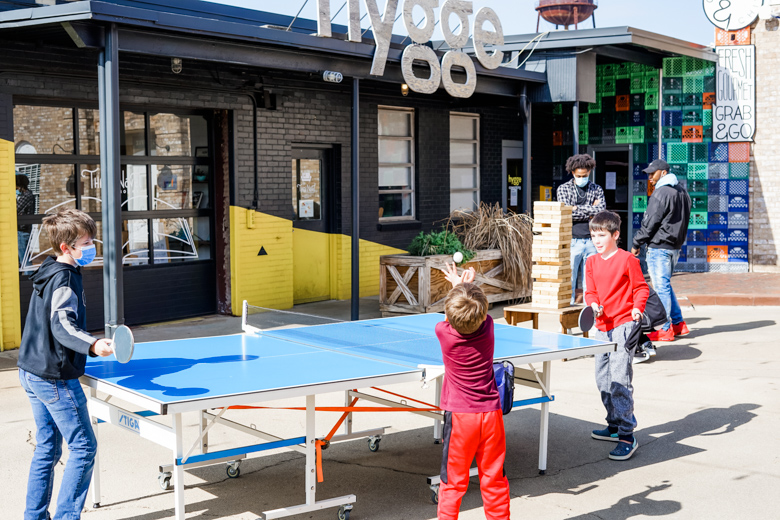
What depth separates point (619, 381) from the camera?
19.4 ft

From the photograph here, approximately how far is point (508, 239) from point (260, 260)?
3512mm

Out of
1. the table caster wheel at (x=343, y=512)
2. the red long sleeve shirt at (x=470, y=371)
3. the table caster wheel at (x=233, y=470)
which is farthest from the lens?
the table caster wheel at (x=233, y=470)

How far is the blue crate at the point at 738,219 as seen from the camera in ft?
52.2

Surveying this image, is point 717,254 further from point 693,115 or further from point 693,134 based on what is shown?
point 693,115

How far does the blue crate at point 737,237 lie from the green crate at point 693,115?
2.09 meters

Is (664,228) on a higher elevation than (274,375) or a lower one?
higher

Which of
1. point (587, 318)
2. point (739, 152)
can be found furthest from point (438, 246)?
point (739, 152)

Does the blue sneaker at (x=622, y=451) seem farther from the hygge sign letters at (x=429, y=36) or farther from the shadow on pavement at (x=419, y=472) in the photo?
the hygge sign letters at (x=429, y=36)

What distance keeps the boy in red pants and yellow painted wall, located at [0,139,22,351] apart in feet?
21.4

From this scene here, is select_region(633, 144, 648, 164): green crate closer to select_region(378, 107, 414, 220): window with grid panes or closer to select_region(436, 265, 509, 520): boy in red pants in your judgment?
select_region(378, 107, 414, 220): window with grid panes

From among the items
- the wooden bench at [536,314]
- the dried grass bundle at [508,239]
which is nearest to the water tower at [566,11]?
the dried grass bundle at [508,239]

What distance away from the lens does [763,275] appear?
15375mm

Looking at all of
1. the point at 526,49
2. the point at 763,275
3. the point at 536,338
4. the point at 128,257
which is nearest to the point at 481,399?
the point at 536,338

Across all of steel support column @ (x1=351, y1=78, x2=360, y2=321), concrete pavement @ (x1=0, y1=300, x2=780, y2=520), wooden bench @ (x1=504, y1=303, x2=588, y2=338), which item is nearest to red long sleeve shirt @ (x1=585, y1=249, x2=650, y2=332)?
concrete pavement @ (x1=0, y1=300, x2=780, y2=520)
